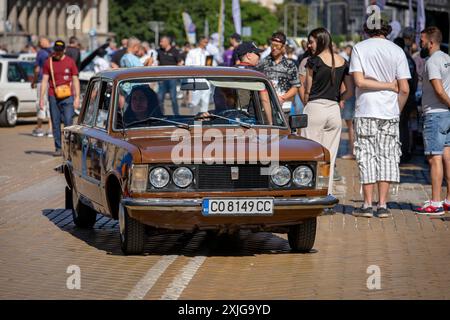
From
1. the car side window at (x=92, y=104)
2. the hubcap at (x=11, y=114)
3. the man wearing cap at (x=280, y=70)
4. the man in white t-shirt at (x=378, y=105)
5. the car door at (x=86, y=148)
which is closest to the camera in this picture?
the car door at (x=86, y=148)

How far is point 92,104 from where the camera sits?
1138 cm

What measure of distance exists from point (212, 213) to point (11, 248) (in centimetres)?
206

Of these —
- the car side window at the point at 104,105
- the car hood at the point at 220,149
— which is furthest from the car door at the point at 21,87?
the car hood at the point at 220,149

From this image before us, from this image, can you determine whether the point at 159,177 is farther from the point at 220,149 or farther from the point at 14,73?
the point at 14,73

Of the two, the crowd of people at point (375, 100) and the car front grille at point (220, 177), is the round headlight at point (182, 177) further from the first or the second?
the crowd of people at point (375, 100)

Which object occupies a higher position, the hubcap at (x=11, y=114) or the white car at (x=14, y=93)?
the white car at (x=14, y=93)

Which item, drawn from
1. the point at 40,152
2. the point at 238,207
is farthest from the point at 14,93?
the point at 238,207

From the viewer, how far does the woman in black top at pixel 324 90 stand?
1233 centimetres

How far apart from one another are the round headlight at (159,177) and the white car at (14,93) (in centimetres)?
1767

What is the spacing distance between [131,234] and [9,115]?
18.0 metres

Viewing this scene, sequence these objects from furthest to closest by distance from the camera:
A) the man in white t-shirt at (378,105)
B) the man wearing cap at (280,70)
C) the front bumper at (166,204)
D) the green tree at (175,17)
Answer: the green tree at (175,17), the man wearing cap at (280,70), the man in white t-shirt at (378,105), the front bumper at (166,204)
